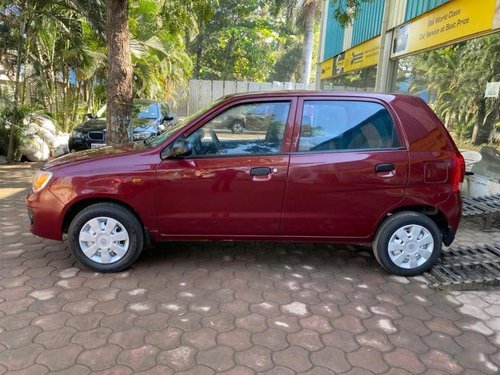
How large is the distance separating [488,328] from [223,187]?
7.78 ft

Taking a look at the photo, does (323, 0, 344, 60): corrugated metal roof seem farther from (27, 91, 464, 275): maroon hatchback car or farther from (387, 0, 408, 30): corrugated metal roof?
(27, 91, 464, 275): maroon hatchback car

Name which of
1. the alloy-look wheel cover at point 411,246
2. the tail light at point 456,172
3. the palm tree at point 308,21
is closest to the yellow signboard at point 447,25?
the tail light at point 456,172

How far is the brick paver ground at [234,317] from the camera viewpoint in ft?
8.89

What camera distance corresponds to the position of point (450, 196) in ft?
12.7

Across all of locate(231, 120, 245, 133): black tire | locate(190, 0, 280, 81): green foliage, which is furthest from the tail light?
locate(190, 0, 280, 81): green foliage

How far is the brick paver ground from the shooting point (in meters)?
2.71

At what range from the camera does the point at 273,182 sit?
148 inches

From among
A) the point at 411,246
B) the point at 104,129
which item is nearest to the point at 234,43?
the point at 104,129

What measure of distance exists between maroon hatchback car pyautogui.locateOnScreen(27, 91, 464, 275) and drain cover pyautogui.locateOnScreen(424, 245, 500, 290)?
0.24 meters

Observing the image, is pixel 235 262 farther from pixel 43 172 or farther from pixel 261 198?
pixel 43 172

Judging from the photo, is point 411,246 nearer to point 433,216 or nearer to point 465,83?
point 433,216

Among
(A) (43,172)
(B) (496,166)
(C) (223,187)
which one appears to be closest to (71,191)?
(A) (43,172)

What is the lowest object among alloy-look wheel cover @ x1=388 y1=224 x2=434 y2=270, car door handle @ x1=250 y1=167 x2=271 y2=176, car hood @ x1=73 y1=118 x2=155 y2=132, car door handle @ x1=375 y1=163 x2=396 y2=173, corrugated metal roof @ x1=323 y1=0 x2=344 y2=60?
alloy-look wheel cover @ x1=388 y1=224 x2=434 y2=270

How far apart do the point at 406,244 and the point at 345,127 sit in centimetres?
123
